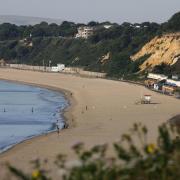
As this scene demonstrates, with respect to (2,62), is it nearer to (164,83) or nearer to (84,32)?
(84,32)

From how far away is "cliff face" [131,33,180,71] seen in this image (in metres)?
68.8

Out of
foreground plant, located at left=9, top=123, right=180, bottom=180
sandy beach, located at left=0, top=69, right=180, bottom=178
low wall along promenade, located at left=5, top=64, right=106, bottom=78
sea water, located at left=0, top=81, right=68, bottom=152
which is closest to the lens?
foreground plant, located at left=9, top=123, right=180, bottom=180

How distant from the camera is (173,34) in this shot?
239ft

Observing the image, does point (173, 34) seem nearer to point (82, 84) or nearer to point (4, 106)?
point (82, 84)

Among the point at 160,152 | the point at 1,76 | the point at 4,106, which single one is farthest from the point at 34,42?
the point at 160,152

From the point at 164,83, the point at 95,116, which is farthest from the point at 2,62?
the point at 95,116

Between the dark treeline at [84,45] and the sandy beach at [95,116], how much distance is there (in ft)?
37.1

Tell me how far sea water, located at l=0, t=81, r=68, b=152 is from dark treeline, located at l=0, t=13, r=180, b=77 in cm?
1916

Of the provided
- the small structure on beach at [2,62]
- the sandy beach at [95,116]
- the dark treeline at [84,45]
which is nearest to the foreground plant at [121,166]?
the sandy beach at [95,116]

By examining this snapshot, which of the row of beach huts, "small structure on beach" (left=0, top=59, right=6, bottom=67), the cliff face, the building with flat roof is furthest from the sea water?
the building with flat roof

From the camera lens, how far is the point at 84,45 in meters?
105

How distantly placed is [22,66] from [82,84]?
39.5 m

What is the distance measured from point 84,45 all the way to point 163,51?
115 ft

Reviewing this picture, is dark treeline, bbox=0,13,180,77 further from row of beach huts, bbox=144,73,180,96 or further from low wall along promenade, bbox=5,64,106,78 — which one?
row of beach huts, bbox=144,73,180,96
